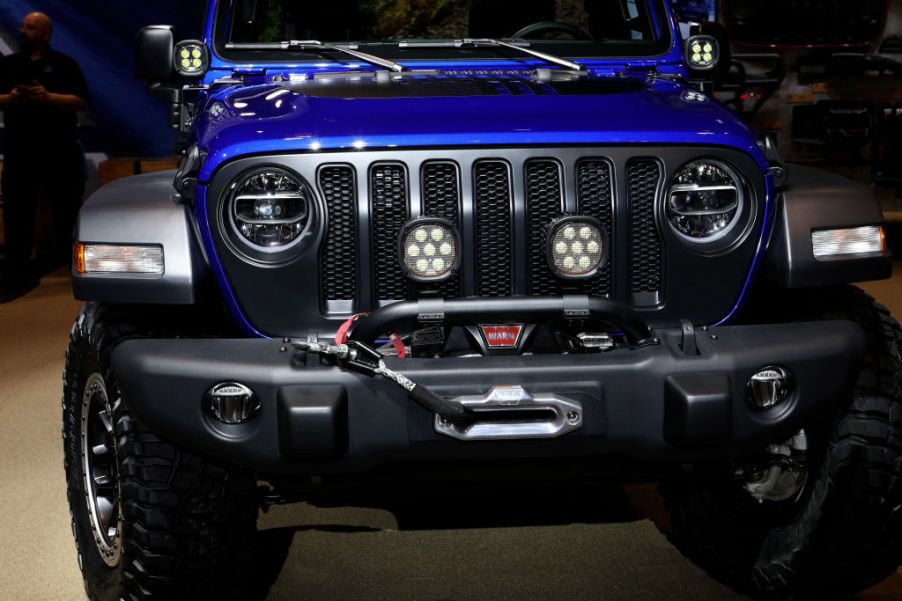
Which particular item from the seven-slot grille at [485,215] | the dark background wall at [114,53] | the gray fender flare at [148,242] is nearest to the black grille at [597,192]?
the seven-slot grille at [485,215]

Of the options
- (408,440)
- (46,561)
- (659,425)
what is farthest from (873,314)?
(46,561)

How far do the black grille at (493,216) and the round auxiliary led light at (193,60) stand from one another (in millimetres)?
1499

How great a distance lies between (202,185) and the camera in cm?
280

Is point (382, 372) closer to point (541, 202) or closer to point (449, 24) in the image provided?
point (541, 202)

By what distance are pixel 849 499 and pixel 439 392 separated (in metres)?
1.11

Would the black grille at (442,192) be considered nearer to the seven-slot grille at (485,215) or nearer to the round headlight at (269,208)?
the seven-slot grille at (485,215)

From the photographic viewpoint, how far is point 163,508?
2.82m

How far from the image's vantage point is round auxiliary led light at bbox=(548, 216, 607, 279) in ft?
9.12

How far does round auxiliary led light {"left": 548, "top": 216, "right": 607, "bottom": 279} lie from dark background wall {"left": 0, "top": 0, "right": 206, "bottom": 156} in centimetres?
820

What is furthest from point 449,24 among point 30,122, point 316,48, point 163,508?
point 30,122

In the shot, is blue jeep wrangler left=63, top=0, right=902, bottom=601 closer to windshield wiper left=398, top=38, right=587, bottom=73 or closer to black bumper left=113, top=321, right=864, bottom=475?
black bumper left=113, top=321, right=864, bottom=475

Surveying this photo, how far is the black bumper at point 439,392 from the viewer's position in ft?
8.34

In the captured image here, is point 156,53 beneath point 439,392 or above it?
above

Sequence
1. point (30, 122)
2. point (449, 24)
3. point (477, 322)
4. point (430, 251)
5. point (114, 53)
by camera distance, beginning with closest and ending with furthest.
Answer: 1. point (477, 322)
2. point (430, 251)
3. point (449, 24)
4. point (30, 122)
5. point (114, 53)
